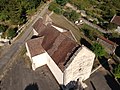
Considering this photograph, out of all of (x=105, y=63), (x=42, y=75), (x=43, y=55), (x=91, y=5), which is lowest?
(x=91, y=5)

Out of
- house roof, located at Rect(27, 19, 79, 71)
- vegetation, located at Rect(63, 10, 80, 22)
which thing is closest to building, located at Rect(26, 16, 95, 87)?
house roof, located at Rect(27, 19, 79, 71)

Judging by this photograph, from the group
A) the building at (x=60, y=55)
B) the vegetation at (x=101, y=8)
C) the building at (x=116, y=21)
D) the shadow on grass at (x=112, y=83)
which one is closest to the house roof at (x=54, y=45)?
the building at (x=60, y=55)

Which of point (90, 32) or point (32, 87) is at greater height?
point (32, 87)

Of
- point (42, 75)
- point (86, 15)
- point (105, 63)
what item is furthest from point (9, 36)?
point (86, 15)

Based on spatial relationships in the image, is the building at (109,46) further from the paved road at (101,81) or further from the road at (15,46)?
the road at (15,46)

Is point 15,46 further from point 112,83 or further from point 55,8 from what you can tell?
point 55,8

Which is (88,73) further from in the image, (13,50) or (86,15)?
(86,15)

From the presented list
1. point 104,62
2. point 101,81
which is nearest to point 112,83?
point 101,81
